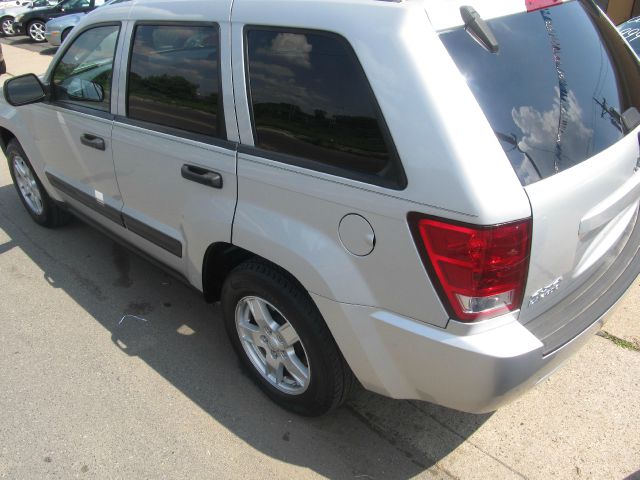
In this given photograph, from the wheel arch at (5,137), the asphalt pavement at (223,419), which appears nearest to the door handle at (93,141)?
the asphalt pavement at (223,419)

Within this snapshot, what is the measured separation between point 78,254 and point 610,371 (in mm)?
3702

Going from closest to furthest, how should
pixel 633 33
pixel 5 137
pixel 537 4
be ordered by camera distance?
pixel 537 4
pixel 5 137
pixel 633 33

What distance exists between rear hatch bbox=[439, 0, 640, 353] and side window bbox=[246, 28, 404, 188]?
0.35 m

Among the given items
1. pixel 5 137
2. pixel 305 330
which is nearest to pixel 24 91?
pixel 5 137

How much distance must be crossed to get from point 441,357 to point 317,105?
3.34 feet

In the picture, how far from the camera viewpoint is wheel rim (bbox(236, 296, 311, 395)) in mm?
2436

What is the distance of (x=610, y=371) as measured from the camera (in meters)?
2.78

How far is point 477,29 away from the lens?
5.87 feet

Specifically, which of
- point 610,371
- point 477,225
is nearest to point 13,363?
point 477,225

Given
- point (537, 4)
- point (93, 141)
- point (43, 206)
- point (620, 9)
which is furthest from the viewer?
point (620, 9)

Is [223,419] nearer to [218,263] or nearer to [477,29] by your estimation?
[218,263]

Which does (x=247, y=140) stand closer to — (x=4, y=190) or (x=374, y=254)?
(x=374, y=254)

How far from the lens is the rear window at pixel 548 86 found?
68.3 inches

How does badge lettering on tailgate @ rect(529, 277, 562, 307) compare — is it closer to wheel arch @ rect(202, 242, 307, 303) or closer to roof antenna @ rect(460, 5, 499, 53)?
roof antenna @ rect(460, 5, 499, 53)
